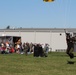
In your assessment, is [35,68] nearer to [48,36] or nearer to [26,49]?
[26,49]

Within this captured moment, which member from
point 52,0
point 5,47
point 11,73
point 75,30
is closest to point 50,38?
point 75,30

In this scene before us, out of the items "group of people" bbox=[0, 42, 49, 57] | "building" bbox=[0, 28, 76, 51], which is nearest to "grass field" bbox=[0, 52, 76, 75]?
"group of people" bbox=[0, 42, 49, 57]

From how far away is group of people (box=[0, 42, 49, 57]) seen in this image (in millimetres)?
34562

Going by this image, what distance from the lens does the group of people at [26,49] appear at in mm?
34562

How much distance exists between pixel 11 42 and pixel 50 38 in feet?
53.8

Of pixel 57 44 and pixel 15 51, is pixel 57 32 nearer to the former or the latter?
pixel 57 44

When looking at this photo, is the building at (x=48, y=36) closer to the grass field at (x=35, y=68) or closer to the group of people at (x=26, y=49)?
the group of people at (x=26, y=49)

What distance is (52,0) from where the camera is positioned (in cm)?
2364

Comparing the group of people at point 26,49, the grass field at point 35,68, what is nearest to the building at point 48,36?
the group of people at point 26,49

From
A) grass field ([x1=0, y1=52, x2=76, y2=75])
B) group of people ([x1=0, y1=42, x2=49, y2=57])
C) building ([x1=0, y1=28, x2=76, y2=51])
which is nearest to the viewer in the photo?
grass field ([x1=0, y1=52, x2=76, y2=75])

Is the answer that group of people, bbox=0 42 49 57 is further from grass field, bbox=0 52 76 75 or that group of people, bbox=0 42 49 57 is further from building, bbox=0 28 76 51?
building, bbox=0 28 76 51

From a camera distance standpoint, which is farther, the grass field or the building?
the building

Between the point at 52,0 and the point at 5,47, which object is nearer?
the point at 52,0

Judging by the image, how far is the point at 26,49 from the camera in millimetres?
39219
